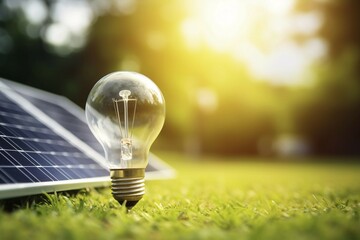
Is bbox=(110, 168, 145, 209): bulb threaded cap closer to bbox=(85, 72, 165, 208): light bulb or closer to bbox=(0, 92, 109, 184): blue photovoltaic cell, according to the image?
bbox=(85, 72, 165, 208): light bulb

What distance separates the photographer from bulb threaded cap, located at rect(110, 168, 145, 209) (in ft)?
16.9

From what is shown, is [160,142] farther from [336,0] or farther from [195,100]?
[336,0]

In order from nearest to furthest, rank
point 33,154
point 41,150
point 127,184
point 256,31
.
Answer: point 127,184 → point 33,154 → point 41,150 → point 256,31

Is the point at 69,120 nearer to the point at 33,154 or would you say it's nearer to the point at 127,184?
the point at 33,154

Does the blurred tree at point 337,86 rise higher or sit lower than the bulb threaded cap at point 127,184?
higher

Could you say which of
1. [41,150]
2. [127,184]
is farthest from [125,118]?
[41,150]

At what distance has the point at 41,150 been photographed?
6352 mm

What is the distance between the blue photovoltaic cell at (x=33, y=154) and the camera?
5.16 meters

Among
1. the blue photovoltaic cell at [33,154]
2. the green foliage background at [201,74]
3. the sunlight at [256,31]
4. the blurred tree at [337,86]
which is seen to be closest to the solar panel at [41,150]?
the blue photovoltaic cell at [33,154]

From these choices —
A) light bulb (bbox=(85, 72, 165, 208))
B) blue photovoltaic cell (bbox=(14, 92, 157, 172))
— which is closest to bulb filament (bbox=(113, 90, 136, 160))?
light bulb (bbox=(85, 72, 165, 208))

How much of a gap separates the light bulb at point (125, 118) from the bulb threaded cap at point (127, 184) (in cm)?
7

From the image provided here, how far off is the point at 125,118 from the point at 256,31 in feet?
94.0

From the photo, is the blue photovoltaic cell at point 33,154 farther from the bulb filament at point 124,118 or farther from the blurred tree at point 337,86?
the blurred tree at point 337,86

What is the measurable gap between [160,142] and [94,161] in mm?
43597
